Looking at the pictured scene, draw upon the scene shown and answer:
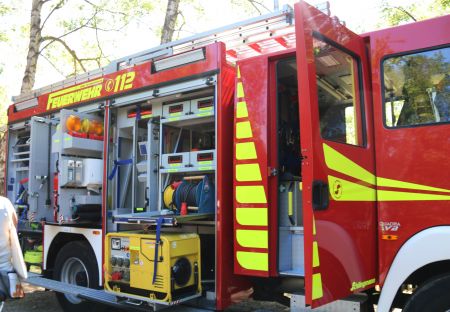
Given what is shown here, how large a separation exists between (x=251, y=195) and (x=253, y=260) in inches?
22.9

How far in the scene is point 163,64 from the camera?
512cm

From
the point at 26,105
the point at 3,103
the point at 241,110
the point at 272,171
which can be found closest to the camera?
the point at 272,171

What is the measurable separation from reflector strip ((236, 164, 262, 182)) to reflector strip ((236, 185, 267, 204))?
0.07 m

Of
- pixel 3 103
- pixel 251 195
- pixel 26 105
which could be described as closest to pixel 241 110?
pixel 251 195

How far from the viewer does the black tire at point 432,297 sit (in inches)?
122

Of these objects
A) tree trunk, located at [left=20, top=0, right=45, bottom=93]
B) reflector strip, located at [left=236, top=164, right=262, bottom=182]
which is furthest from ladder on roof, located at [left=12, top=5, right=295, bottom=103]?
tree trunk, located at [left=20, top=0, right=45, bottom=93]

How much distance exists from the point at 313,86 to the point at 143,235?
2369 mm

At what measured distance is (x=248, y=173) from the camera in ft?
13.8

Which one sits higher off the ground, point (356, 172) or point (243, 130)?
point (243, 130)

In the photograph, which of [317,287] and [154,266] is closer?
[317,287]

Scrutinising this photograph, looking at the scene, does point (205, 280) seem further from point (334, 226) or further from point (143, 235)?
point (334, 226)

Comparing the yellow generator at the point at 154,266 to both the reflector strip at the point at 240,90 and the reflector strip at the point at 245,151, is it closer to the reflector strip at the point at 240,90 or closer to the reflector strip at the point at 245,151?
the reflector strip at the point at 245,151

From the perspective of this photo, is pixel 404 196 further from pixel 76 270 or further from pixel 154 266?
pixel 76 270

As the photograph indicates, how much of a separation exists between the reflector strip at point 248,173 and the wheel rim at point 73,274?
9.14 feet
